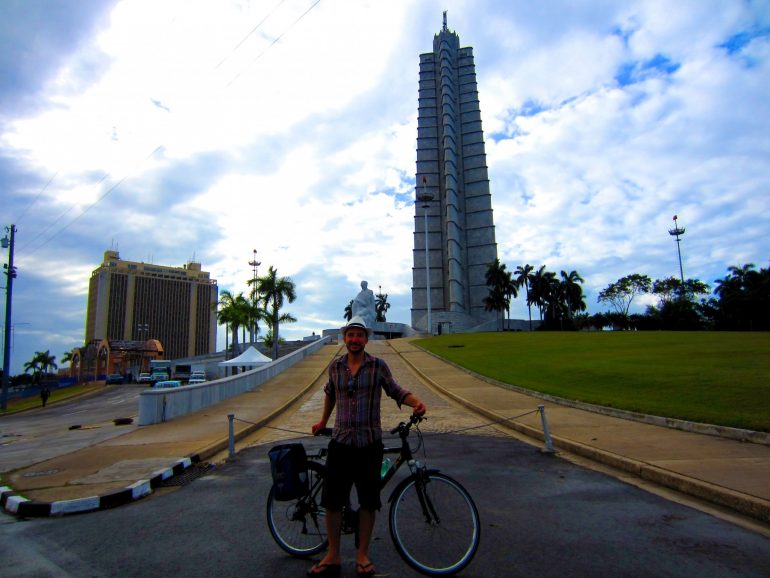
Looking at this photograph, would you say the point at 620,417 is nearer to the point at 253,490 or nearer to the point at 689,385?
the point at 689,385

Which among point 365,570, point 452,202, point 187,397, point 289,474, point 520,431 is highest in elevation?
point 452,202

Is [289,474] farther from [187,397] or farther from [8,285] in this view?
[8,285]

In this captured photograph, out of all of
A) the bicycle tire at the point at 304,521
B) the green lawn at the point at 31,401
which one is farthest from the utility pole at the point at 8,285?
the bicycle tire at the point at 304,521

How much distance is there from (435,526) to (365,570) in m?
0.61

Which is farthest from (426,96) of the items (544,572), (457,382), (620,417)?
(544,572)

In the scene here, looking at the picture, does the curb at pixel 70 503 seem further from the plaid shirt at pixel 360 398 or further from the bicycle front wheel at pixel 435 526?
the bicycle front wheel at pixel 435 526

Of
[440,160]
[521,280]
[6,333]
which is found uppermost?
[440,160]

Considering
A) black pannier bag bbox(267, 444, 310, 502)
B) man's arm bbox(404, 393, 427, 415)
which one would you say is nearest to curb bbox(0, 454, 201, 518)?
black pannier bag bbox(267, 444, 310, 502)

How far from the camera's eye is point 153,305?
126 metres

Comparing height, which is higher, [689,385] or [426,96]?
[426,96]

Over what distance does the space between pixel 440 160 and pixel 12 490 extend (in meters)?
97.6

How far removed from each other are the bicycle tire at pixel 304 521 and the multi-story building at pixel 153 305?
11641 cm

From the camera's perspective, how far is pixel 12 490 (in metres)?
6.57

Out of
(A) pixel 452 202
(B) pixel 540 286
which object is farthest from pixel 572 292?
(A) pixel 452 202
